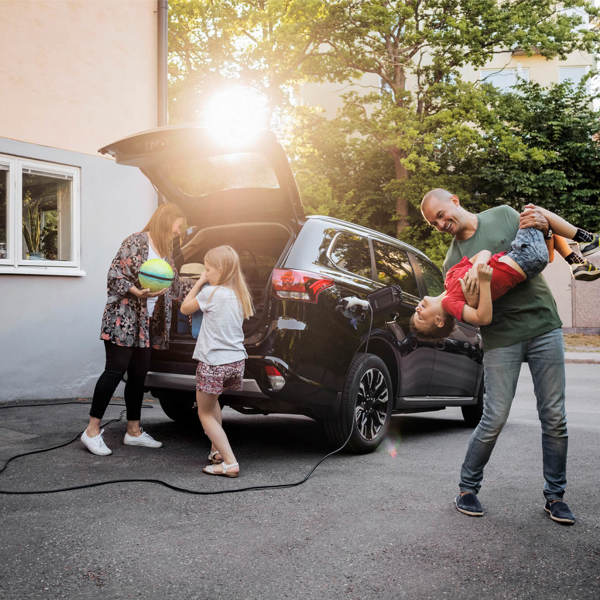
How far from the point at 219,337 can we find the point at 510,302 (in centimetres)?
187

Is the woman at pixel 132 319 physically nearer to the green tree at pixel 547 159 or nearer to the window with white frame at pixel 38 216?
the window with white frame at pixel 38 216

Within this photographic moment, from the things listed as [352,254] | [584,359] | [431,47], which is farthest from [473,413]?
[431,47]

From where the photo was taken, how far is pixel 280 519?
382 cm

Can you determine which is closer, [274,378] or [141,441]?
[274,378]

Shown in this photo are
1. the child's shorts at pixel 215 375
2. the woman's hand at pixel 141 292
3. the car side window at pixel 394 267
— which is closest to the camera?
the child's shorts at pixel 215 375

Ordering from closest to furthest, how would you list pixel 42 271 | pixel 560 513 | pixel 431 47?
1. pixel 560 513
2. pixel 42 271
3. pixel 431 47

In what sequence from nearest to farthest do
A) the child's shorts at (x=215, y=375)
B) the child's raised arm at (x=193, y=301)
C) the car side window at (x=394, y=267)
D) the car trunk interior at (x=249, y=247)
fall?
the child's shorts at (x=215, y=375)
the child's raised arm at (x=193, y=301)
the car trunk interior at (x=249, y=247)
the car side window at (x=394, y=267)

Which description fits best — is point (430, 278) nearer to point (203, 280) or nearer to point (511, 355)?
point (203, 280)

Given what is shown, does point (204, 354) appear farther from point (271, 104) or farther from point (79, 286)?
point (271, 104)

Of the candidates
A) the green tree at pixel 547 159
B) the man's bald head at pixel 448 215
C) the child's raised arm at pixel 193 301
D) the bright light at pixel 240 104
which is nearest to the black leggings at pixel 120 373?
the child's raised arm at pixel 193 301

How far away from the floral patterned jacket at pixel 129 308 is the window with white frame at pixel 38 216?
3.00m

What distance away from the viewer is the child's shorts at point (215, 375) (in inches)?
182

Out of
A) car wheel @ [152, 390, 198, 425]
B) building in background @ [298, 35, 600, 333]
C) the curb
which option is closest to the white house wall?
car wheel @ [152, 390, 198, 425]

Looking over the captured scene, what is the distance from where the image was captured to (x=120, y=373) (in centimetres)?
521
